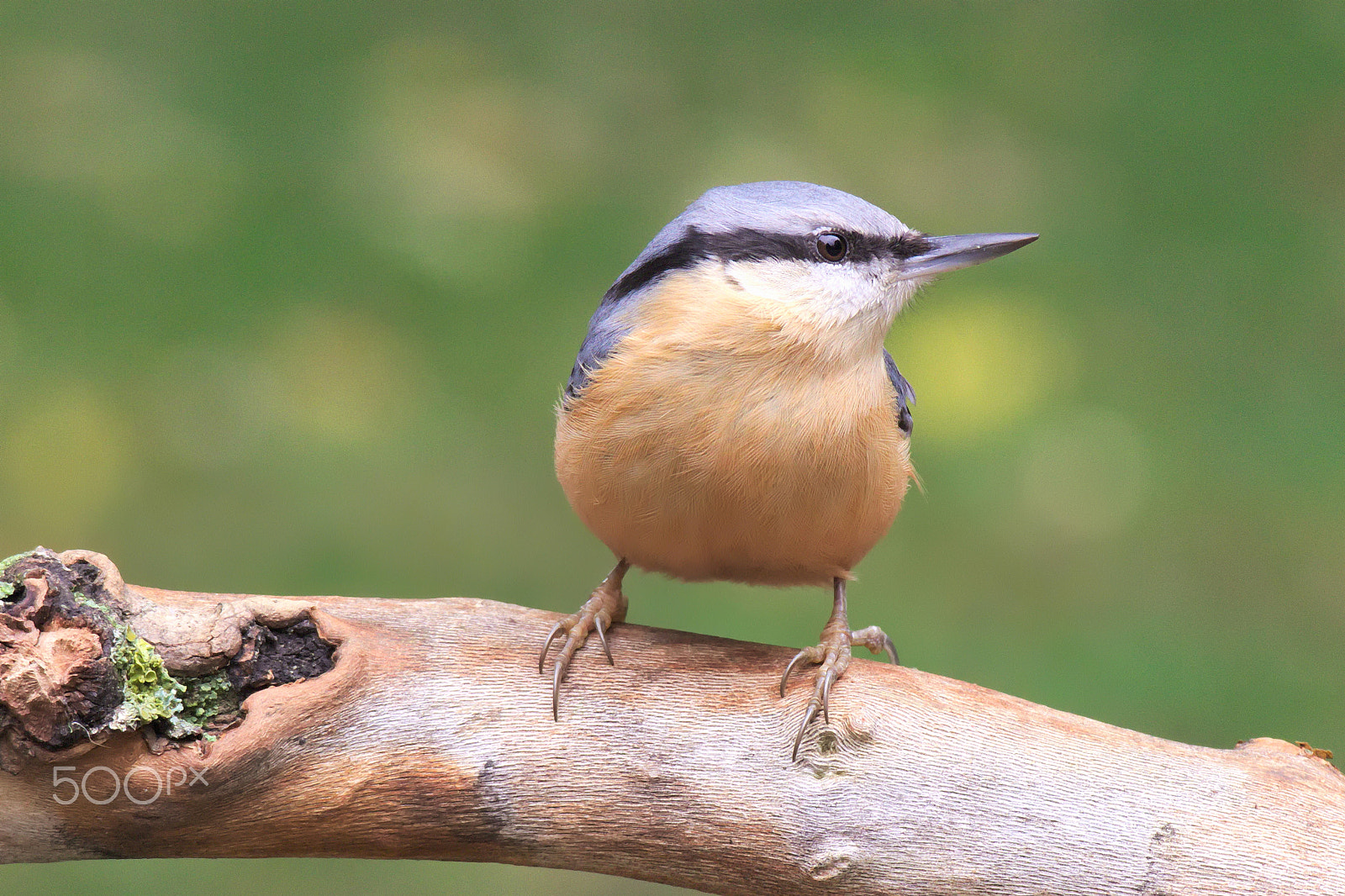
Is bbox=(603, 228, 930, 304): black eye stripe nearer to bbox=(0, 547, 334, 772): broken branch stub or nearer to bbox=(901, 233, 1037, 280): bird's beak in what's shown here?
bbox=(901, 233, 1037, 280): bird's beak

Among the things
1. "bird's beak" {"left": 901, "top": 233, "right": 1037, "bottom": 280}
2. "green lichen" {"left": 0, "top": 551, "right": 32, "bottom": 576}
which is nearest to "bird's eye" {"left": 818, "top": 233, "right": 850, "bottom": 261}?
"bird's beak" {"left": 901, "top": 233, "right": 1037, "bottom": 280}

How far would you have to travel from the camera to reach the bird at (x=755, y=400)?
1883 mm

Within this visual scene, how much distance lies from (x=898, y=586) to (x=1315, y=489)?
4.51 ft

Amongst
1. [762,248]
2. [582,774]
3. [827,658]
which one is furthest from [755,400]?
[582,774]

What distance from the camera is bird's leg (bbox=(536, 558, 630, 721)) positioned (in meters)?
1.94

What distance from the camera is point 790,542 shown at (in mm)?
1954

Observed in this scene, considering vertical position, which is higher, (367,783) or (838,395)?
(838,395)

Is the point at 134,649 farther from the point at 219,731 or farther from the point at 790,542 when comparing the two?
the point at 790,542

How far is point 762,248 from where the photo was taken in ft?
6.54

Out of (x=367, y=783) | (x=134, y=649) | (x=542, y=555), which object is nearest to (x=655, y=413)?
(x=367, y=783)

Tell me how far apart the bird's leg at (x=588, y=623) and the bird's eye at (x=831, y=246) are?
70cm

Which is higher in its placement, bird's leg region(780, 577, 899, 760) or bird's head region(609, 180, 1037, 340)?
bird's head region(609, 180, 1037, 340)

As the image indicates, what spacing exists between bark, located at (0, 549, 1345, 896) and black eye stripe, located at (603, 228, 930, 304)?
0.75 m

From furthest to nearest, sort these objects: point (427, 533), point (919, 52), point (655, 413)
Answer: point (919, 52), point (427, 533), point (655, 413)
